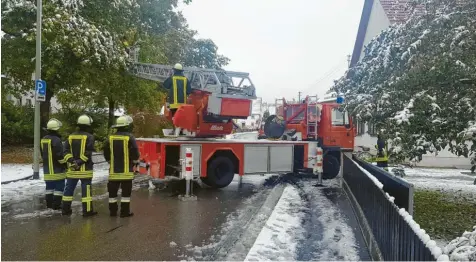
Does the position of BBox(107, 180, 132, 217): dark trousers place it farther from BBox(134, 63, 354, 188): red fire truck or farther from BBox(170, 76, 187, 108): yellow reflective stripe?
BBox(170, 76, 187, 108): yellow reflective stripe

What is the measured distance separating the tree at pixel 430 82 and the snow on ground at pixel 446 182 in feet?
16.1

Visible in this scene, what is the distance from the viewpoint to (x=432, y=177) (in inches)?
575

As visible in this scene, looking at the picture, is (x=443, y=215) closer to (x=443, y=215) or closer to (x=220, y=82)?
(x=443, y=215)

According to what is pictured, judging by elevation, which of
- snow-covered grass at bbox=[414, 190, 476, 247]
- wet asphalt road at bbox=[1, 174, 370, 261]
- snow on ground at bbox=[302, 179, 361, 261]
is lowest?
snow-covered grass at bbox=[414, 190, 476, 247]

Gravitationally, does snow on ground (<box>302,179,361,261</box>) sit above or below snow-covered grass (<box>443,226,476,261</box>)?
below

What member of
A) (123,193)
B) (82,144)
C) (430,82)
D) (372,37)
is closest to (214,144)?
(123,193)

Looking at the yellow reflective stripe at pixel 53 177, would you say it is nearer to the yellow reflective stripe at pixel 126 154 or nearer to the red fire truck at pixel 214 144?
the yellow reflective stripe at pixel 126 154

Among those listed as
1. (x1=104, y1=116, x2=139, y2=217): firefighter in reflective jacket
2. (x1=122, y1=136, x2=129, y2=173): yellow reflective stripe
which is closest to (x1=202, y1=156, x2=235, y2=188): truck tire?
(x1=104, y1=116, x2=139, y2=217): firefighter in reflective jacket

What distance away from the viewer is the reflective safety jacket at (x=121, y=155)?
22.8ft

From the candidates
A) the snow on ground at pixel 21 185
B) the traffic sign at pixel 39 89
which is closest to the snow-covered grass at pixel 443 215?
the snow on ground at pixel 21 185

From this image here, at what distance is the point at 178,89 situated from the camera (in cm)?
1020

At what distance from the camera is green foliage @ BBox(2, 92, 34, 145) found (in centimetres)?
2027

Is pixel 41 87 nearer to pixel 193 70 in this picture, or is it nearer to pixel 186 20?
pixel 193 70

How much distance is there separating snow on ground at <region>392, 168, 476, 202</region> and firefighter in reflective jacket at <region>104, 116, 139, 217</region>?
823cm
